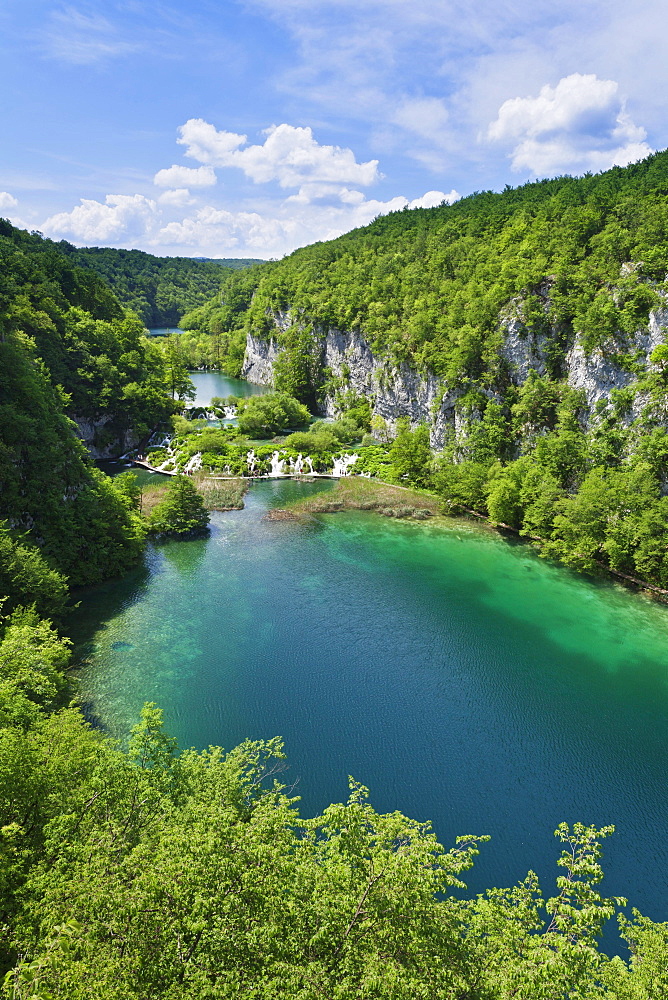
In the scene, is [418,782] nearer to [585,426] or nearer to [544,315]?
[585,426]

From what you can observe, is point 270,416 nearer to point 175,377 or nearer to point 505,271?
point 175,377

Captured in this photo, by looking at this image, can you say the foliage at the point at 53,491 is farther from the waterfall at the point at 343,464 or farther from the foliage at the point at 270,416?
the foliage at the point at 270,416

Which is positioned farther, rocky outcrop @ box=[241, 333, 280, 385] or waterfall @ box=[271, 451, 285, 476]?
rocky outcrop @ box=[241, 333, 280, 385]

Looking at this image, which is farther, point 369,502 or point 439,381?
point 439,381

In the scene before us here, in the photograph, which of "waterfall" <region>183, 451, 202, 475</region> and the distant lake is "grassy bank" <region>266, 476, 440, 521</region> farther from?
the distant lake

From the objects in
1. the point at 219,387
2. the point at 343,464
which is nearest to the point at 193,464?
the point at 343,464

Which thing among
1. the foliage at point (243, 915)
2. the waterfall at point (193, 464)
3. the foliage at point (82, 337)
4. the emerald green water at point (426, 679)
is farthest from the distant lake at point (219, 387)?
the foliage at point (243, 915)

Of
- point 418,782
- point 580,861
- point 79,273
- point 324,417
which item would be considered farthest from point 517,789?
point 79,273

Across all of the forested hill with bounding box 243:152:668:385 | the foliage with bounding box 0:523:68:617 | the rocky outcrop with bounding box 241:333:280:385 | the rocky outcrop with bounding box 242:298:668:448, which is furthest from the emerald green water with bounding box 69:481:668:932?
the rocky outcrop with bounding box 241:333:280:385
